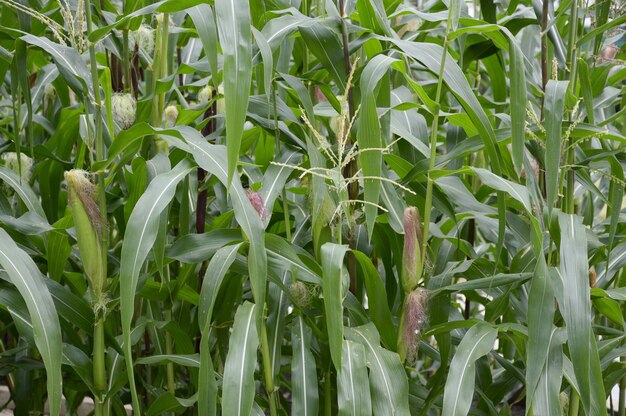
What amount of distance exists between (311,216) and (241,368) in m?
0.24

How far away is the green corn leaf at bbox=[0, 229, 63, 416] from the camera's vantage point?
32.1 inches

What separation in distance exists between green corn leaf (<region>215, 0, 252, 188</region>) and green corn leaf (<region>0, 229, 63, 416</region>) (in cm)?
26

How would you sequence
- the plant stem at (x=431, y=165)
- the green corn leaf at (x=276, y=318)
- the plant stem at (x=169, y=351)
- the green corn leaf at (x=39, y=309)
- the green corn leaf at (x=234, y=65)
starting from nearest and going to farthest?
the green corn leaf at (x=234, y=65)
the green corn leaf at (x=39, y=309)
the plant stem at (x=431, y=165)
the green corn leaf at (x=276, y=318)
the plant stem at (x=169, y=351)

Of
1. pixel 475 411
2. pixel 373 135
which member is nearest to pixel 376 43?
pixel 373 135

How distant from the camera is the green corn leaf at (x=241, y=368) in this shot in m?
0.83

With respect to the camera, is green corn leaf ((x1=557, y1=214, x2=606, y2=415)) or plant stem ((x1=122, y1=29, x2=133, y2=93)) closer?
green corn leaf ((x1=557, y1=214, x2=606, y2=415))

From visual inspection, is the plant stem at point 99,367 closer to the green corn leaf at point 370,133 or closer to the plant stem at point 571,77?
the green corn leaf at point 370,133

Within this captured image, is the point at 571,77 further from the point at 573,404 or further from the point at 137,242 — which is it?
the point at 137,242

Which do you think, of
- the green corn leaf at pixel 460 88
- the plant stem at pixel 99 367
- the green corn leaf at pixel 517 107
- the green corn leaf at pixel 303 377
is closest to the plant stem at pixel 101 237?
the plant stem at pixel 99 367

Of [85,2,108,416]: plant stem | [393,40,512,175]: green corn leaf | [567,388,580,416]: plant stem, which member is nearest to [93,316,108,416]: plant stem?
[85,2,108,416]: plant stem

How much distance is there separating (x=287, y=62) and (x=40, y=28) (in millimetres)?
364

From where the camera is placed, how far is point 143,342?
143 cm

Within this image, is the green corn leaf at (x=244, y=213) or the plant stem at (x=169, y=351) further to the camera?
the plant stem at (x=169, y=351)

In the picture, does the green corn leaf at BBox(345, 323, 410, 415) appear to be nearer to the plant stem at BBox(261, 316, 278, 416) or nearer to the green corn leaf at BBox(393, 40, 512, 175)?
the plant stem at BBox(261, 316, 278, 416)
